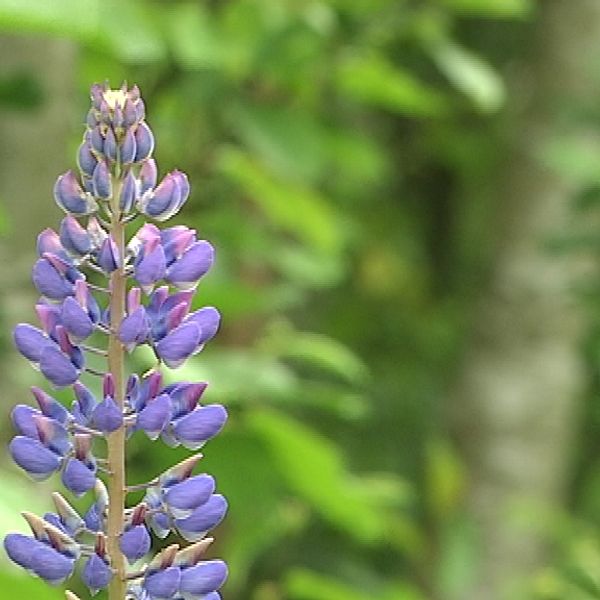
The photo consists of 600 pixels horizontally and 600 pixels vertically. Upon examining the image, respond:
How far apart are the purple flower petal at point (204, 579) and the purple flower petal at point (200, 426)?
6cm

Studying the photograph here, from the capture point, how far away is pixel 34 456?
2.03ft

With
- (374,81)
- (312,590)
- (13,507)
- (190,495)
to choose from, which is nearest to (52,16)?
(13,507)

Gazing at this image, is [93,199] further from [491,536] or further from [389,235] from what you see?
[389,235]

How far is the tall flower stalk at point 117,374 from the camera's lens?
1.96 feet

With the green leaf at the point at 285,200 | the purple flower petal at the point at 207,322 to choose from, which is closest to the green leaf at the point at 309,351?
the green leaf at the point at 285,200

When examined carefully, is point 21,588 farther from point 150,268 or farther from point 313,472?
point 313,472

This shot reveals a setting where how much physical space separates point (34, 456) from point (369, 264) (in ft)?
7.32

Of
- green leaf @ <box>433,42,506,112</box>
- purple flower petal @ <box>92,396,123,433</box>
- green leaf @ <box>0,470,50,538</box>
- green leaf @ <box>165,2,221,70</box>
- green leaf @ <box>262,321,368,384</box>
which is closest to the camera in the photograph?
purple flower petal @ <box>92,396,123,433</box>

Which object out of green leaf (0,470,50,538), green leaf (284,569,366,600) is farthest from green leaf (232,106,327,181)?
green leaf (0,470,50,538)

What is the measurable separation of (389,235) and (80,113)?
130cm

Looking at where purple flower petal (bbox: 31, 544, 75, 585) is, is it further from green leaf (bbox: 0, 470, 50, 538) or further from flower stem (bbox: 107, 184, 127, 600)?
green leaf (bbox: 0, 470, 50, 538)

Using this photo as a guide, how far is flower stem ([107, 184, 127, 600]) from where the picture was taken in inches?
23.5

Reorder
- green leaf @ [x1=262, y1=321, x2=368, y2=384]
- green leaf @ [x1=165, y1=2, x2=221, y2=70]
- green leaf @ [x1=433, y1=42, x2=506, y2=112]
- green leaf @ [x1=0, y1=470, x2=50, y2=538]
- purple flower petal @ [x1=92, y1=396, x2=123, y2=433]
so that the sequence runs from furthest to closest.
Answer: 1. green leaf @ [x1=433, y1=42, x2=506, y2=112]
2. green leaf @ [x1=262, y1=321, x2=368, y2=384]
3. green leaf @ [x1=165, y1=2, x2=221, y2=70]
4. green leaf @ [x1=0, y1=470, x2=50, y2=538]
5. purple flower petal @ [x1=92, y1=396, x2=123, y2=433]

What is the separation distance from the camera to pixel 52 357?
60cm
